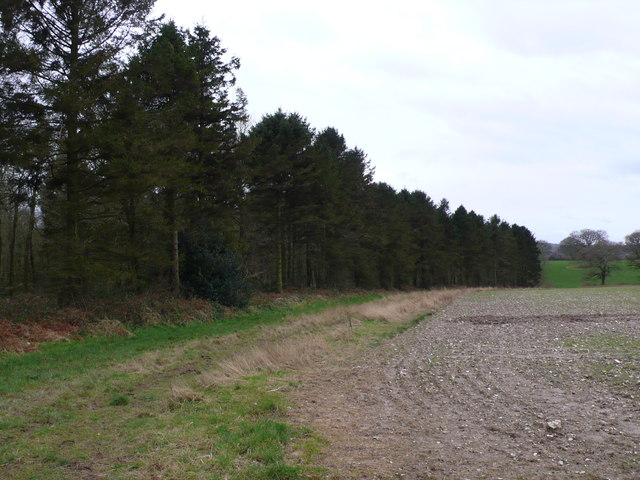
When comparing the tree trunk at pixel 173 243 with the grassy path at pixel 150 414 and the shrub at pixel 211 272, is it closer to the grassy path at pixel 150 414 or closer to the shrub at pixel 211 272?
the shrub at pixel 211 272

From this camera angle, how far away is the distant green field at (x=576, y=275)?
278 feet

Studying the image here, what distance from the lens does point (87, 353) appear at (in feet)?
42.2

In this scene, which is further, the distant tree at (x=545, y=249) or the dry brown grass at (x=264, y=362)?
the distant tree at (x=545, y=249)

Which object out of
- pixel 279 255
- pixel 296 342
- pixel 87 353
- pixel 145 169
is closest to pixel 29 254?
pixel 279 255

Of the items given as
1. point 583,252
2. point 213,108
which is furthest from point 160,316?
point 583,252

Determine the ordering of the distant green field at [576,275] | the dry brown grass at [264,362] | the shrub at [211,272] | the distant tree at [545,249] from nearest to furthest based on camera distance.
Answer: the dry brown grass at [264,362] → the shrub at [211,272] → the distant green field at [576,275] → the distant tree at [545,249]

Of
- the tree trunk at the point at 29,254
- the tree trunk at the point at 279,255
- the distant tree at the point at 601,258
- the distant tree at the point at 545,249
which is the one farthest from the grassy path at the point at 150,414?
the distant tree at the point at 545,249

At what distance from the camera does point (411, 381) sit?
9195 mm

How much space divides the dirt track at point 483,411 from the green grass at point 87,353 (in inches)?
206

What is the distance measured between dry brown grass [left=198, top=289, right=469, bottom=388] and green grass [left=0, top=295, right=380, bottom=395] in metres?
2.16

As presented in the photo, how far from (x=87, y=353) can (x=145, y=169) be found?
7.08 meters

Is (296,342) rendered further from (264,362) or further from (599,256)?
(599,256)

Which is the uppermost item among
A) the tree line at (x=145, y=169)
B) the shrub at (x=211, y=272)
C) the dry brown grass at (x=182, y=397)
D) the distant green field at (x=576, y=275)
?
the tree line at (x=145, y=169)

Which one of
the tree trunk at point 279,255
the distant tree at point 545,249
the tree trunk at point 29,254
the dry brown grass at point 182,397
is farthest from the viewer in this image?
the distant tree at point 545,249
